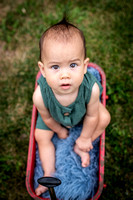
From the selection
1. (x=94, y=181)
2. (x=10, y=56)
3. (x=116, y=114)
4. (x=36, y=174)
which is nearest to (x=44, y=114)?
(x=36, y=174)

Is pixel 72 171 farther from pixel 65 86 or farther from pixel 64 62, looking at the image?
pixel 64 62

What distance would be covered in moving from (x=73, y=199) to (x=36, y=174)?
0.34 meters

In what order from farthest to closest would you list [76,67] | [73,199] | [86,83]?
[73,199] < [86,83] < [76,67]

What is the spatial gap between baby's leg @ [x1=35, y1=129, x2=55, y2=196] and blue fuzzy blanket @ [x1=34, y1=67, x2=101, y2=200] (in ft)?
0.15

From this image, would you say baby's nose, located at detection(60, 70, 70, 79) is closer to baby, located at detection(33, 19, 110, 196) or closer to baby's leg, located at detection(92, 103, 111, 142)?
baby, located at detection(33, 19, 110, 196)

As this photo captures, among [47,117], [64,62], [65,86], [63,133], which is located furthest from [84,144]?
[64,62]

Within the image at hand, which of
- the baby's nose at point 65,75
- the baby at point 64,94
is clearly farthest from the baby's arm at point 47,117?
the baby's nose at point 65,75

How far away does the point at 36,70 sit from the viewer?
203 centimetres

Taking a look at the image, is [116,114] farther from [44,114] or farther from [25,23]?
[25,23]

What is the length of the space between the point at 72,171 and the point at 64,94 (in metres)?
0.63

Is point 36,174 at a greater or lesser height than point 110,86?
lesser

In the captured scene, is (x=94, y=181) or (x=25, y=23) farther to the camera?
(x=25, y=23)

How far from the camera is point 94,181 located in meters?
1.42

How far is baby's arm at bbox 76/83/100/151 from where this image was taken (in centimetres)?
127
